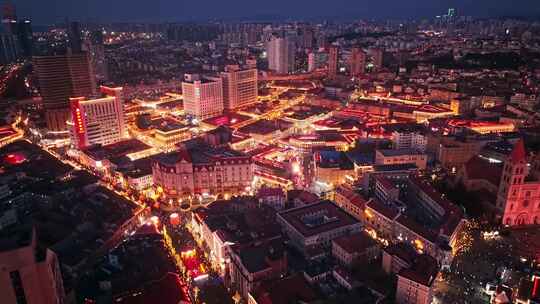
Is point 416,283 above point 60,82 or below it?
below

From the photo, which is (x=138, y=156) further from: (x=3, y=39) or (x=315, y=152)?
(x=3, y=39)

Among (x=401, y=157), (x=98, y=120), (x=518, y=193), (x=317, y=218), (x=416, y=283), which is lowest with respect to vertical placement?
(x=317, y=218)

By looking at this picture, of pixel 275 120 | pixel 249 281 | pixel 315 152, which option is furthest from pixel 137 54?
pixel 249 281

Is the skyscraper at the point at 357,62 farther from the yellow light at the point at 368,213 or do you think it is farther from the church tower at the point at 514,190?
the yellow light at the point at 368,213

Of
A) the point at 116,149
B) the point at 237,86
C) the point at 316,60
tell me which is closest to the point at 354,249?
the point at 116,149

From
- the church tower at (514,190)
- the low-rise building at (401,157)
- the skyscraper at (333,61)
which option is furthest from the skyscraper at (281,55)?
the church tower at (514,190)

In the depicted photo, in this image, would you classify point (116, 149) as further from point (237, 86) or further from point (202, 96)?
point (237, 86)

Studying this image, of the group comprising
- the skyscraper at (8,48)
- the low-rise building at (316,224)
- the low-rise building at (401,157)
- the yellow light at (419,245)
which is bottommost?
the yellow light at (419,245)
